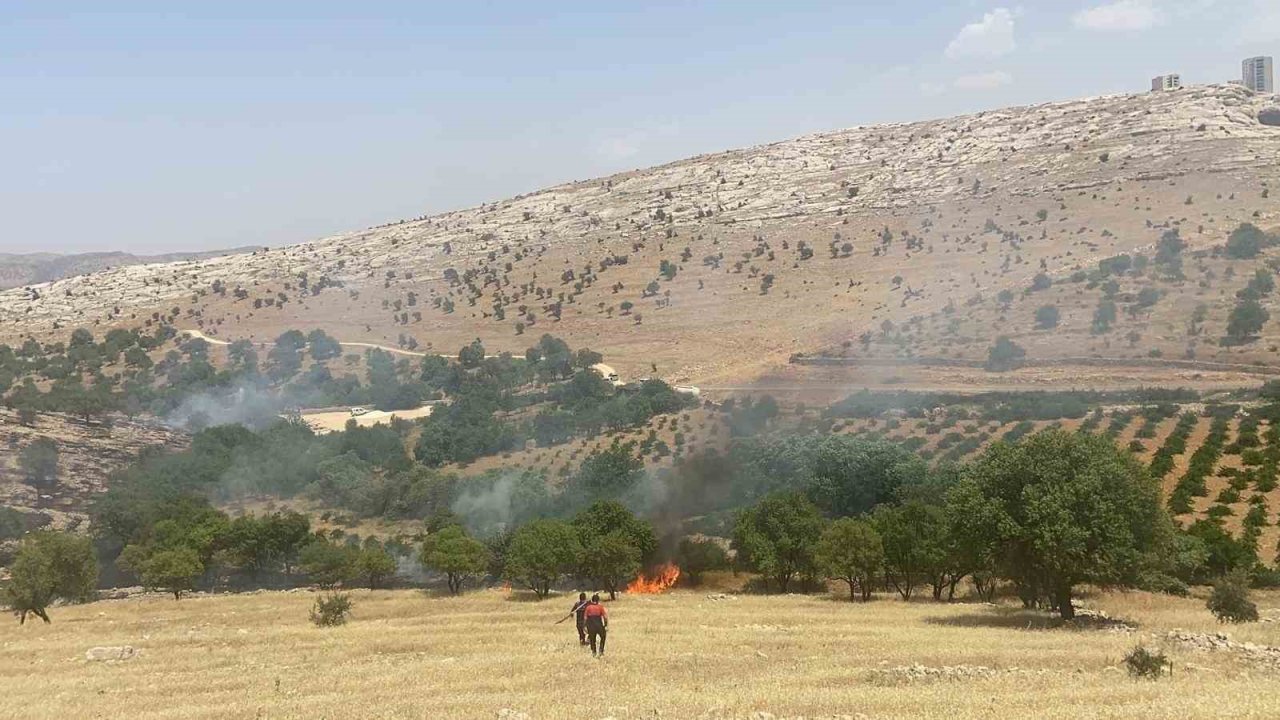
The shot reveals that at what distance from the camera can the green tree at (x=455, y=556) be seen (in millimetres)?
46812

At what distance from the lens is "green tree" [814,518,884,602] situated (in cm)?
3903

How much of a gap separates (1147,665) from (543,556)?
94.3 ft

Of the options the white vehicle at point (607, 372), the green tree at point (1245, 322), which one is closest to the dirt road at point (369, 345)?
the white vehicle at point (607, 372)

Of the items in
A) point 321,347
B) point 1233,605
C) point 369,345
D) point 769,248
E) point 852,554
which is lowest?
point 852,554

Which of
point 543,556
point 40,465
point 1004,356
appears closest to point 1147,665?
point 543,556

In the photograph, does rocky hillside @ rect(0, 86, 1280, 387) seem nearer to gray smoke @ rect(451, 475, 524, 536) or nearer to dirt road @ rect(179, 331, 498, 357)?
dirt road @ rect(179, 331, 498, 357)

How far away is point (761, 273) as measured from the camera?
120688 mm

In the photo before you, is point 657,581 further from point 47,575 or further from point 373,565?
point 47,575

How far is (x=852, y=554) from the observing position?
39.2m

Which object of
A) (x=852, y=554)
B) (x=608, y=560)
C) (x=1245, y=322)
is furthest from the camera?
(x=1245, y=322)

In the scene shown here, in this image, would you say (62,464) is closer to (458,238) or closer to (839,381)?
(839,381)

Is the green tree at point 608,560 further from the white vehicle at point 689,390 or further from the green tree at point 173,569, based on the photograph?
the white vehicle at point 689,390

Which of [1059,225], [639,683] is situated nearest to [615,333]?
[1059,225]

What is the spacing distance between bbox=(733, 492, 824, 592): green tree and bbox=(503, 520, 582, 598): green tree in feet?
27.5
